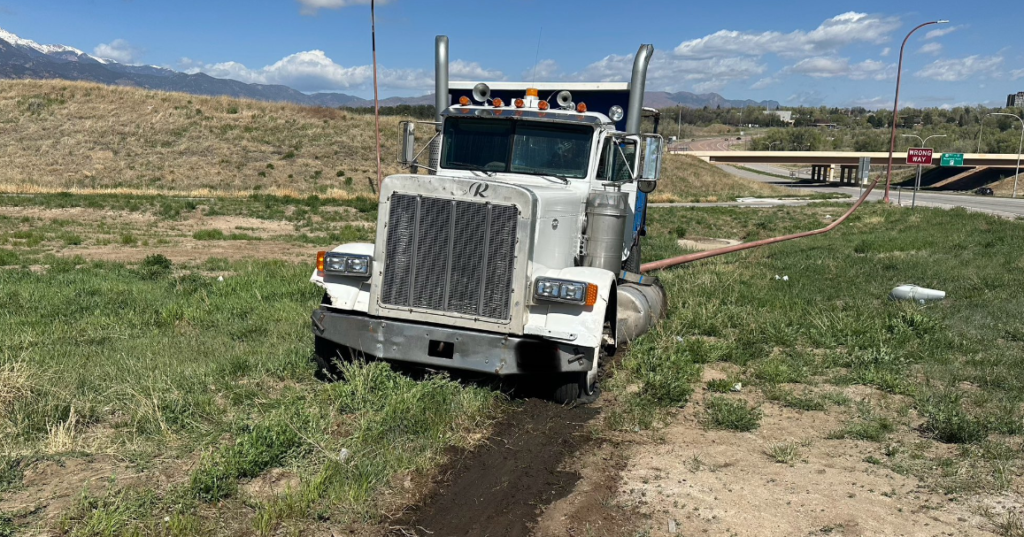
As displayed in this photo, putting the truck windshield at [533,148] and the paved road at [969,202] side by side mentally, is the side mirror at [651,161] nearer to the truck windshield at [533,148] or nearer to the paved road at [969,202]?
the truck windshield at [533,148]

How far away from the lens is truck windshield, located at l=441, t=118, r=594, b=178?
8.28m

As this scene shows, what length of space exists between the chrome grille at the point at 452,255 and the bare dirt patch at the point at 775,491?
5.79ft

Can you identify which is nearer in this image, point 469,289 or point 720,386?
point 469,289

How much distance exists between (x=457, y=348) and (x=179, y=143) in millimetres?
49390

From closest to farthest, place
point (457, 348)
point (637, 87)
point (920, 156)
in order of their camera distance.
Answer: point (457, 348) < point (637, 87) < point (920, 156)

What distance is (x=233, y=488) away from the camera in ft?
15.1

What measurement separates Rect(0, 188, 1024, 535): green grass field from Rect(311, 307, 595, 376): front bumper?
0.24m

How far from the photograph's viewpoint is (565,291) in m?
6.36

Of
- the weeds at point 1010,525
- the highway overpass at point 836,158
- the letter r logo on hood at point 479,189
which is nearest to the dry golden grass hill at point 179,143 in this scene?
the letter r logo on hood at point 479,189

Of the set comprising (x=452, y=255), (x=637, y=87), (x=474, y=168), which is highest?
(x=637, y=87)

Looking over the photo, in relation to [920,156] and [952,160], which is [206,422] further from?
[952,160]

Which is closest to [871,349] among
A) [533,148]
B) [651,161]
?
[651,161]

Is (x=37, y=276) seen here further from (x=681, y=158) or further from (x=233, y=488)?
(x=681, y=158)

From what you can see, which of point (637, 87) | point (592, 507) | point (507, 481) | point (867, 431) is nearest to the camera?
point (592, 507)
